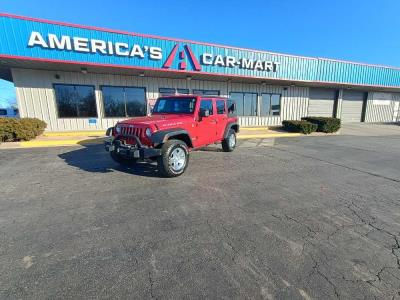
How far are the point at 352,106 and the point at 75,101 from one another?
83.6 ft

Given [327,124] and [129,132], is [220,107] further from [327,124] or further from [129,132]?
[327,124]

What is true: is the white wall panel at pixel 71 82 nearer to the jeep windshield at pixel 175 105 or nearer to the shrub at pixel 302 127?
the shrub at pixel 302 127

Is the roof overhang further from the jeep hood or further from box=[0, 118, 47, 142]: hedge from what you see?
the jeep hood

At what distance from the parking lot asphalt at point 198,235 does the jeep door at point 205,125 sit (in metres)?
1.23

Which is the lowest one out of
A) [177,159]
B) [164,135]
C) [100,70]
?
[177,159]

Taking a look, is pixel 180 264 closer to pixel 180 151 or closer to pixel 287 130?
pixel 180 151

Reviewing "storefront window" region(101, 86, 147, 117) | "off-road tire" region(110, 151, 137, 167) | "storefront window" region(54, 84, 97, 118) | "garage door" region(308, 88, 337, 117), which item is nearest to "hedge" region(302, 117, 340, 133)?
"garage door" region(308, 88, 337, 117)

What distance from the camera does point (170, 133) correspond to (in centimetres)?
523

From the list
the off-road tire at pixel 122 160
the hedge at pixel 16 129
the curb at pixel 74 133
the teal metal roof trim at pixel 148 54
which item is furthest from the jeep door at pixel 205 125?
the hedge at pixel 16 129

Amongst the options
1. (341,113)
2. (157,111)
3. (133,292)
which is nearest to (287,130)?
(341,113)

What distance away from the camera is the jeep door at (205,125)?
20.5 feet

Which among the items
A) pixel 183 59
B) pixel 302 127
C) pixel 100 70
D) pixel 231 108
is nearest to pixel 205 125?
pixel 231 108

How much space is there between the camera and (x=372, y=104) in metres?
23.3

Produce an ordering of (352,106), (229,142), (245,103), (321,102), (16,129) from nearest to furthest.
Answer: (229,142) < (16,129) < (245,103) < (321,102) < (352,106)
